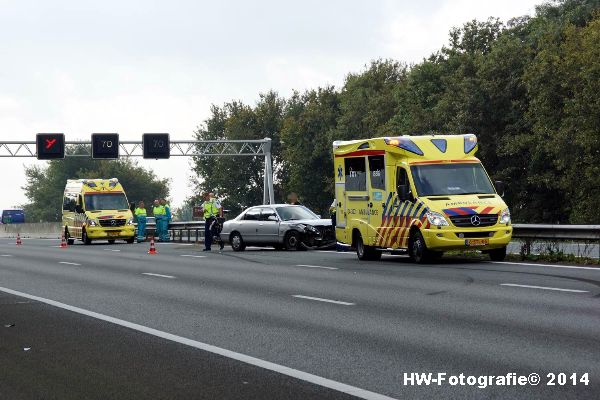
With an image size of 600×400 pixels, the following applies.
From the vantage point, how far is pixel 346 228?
25766 mm

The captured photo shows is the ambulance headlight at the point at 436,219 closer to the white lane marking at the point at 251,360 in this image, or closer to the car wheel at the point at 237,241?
the white lane marking at the point at 251,360

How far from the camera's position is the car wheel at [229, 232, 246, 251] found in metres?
32.8

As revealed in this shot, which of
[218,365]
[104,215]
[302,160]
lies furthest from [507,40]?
[218,365]

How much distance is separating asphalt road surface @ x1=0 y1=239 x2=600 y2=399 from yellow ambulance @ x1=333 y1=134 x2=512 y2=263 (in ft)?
5.06

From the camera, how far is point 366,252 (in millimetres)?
24891

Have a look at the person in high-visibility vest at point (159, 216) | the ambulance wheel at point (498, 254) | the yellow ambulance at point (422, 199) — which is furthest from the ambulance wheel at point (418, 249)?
the person in high-visibility vest at point (159, 216)

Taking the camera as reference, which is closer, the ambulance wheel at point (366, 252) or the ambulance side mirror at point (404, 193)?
the ambulance side mirror at point (404, 193)

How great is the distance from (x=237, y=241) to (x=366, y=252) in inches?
345

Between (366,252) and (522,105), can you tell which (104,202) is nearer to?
(366,252)

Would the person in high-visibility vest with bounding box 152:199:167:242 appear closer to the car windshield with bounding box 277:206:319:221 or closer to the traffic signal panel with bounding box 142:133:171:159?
the car windshield with bounding box 277:206:319:221

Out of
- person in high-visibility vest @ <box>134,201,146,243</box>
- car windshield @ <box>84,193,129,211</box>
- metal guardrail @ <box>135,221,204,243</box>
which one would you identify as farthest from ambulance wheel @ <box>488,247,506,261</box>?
person in high-visibility vest @ <box>134,201,146,243</box>

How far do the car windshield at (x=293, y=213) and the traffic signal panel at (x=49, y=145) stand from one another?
33664mm

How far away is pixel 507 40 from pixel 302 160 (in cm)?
3556

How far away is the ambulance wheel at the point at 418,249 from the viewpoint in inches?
880
